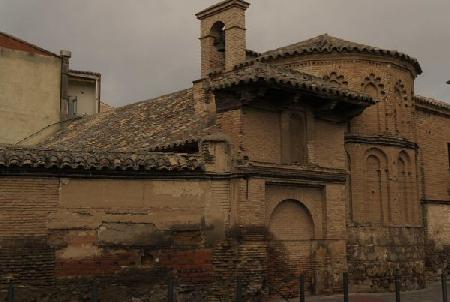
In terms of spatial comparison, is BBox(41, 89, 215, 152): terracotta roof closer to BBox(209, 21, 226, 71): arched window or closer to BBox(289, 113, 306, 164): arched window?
BBox(209, 21, 226, 71): arched window

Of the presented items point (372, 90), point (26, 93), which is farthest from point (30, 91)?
point (372, 90)

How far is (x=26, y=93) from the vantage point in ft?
86.5

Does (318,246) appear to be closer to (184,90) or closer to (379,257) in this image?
(379,257)

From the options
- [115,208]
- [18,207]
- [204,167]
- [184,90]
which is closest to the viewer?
A: [18,207]

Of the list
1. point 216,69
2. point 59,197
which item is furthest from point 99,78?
point 59,197

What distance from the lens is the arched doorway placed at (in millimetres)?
13255

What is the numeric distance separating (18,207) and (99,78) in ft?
65.9

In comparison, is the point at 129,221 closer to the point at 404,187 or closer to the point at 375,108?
the point at 375,108

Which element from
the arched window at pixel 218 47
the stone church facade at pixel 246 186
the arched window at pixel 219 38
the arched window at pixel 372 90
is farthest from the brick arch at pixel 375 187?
the arched window at pixel 219 38

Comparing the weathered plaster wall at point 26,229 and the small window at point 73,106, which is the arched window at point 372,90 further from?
the small window at point 73,106

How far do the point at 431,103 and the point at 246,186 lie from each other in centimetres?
992

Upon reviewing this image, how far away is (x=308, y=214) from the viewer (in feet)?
46.5

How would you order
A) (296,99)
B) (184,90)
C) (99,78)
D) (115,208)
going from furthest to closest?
(99,78)
(184,90)
(296,99)
(115,208)

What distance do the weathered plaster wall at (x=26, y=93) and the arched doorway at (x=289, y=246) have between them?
53.6 ft
